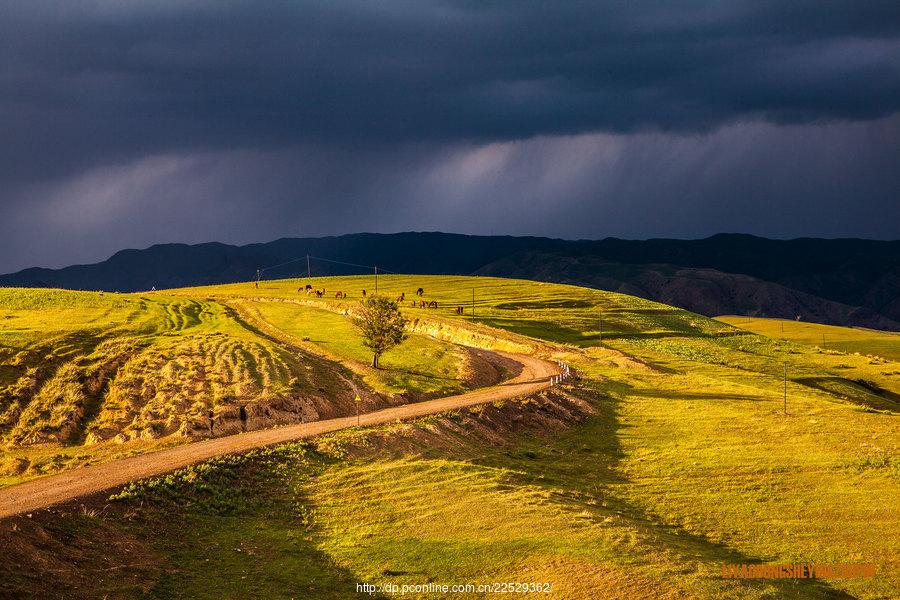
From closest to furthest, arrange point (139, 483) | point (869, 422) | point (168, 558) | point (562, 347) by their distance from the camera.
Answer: point (168, 558)
point (139, 483)
point (869, 422)
point (562, 347)

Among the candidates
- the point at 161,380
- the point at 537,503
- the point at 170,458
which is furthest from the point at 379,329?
the point at 537,503

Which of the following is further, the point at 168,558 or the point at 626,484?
the point at 626,484

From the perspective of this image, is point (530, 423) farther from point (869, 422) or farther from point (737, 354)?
point (737, 354)

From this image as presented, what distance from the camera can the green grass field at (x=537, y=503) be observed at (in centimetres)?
2888

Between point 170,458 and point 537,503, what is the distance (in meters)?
20.8

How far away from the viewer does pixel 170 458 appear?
4141 centimetres

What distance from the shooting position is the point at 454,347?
9644 cm

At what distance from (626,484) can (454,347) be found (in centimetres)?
5048

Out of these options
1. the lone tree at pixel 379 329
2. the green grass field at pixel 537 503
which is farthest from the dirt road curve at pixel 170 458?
the lone tree at pixel 379 329

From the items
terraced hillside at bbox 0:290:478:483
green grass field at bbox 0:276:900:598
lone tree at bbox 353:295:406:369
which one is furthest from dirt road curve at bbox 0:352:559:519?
lone tree at bbox 353:295:406:369

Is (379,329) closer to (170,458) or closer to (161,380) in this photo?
(161,380)

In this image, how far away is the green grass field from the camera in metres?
28.9

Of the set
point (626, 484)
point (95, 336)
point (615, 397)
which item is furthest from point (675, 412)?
point (95, 336)

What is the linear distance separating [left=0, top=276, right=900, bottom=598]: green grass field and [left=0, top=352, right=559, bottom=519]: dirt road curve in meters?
2.26
